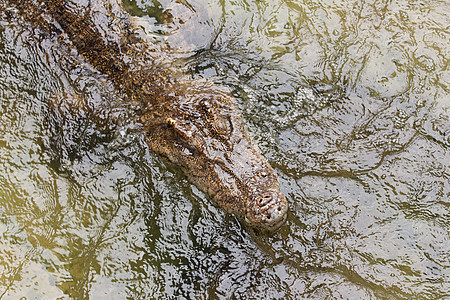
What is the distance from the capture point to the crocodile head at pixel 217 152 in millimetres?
4059

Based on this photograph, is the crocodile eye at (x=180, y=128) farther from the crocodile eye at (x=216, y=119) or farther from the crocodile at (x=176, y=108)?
the crocodile eye at (x=216, y=119)

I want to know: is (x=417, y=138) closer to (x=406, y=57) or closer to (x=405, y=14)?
(x=406, y=57)

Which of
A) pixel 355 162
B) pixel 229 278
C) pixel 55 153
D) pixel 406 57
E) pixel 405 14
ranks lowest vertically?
pixel 229 278

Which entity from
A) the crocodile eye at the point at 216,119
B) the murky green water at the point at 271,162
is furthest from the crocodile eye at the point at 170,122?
the murky green water at the point at 271,162

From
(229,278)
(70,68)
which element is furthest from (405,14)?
(70,68)

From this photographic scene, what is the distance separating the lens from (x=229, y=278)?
14.2 ft

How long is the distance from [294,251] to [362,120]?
220cm

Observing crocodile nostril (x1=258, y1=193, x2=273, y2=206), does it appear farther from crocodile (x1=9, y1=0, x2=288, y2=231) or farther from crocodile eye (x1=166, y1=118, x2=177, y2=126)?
crocodile eye (x1=166, y1=118, x2=177, y2=126)

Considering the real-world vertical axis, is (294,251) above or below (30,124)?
below

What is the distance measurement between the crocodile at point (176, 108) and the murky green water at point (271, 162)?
0.27 m

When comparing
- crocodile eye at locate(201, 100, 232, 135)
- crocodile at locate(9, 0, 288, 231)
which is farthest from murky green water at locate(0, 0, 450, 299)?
crocodile eye at locate(201, 100, 232, 135)

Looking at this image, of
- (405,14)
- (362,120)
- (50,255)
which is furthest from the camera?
(405,14)

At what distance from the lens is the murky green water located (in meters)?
4.36

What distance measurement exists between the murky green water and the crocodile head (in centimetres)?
34
